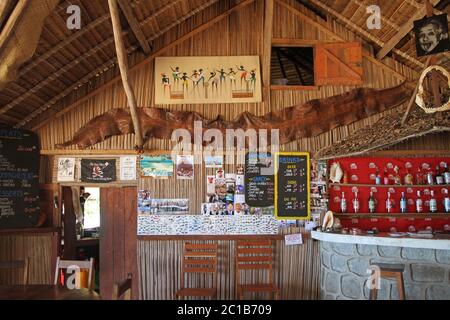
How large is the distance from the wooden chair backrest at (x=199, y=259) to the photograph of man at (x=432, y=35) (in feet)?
12.5

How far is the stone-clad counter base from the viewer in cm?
458

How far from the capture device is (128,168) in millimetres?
6055

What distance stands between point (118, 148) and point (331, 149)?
323 centimetres

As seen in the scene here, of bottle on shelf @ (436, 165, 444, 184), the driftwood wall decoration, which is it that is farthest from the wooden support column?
bottle on shelf @ (436, 165, 444, 184)

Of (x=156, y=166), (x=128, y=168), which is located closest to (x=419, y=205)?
(x=156, y=166)

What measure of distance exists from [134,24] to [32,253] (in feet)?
12.0

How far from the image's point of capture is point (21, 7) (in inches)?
136

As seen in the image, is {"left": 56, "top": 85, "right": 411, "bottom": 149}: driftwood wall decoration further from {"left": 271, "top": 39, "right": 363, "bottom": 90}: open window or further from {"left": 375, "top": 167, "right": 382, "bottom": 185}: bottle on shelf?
{"left": 375, "top": 167, "right": 382, "bottom": 185}: bottle on shelf

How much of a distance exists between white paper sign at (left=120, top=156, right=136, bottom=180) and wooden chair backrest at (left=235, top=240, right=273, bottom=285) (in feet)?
6.24

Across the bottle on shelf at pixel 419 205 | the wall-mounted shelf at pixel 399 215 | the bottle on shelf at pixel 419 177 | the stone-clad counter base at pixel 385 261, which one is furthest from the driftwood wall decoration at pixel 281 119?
the stone-clad counter base at pixel 385 261

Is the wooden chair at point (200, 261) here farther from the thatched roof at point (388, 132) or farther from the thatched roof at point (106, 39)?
the thatched roof at point (106, 39)

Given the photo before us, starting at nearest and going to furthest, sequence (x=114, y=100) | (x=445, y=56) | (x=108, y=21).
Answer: (x=108, y=21) → (x=445, y=56) → (x=114, y=100)

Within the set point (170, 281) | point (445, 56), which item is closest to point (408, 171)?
point (445, 56)
